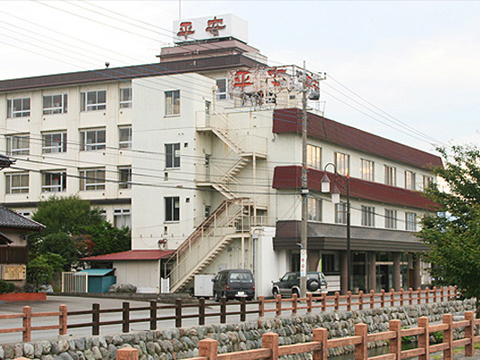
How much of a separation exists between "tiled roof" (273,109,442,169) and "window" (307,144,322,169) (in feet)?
2.68

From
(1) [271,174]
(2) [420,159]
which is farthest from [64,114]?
(2) [420,159]

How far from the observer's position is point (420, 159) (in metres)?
65.2

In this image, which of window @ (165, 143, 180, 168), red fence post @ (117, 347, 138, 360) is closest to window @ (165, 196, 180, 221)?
window @ (165, 143, 180, 168)

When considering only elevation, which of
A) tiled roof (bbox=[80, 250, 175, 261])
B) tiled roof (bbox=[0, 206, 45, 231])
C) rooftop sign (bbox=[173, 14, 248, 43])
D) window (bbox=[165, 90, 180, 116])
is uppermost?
rooftop sign (bbox=[173, 14, 248, 43])

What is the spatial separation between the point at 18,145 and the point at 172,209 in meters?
17.8

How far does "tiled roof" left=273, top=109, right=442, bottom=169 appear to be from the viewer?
48406 mm

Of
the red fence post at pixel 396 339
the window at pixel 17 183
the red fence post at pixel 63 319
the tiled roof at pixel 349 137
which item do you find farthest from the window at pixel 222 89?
the red fence post at pixel 396 339

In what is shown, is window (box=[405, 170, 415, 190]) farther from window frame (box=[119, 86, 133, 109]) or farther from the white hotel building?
window frame (box=[119, 86, 133, 109])

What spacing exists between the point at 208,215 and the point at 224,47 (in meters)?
19.1

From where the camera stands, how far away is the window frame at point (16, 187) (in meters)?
61.7

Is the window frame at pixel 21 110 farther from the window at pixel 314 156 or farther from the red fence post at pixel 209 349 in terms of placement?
the red fence post at pixel 209 349

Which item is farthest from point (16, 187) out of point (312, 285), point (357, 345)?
point (357, 345)

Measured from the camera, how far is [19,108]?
6269 centimetres

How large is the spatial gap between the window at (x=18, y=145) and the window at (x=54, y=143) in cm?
141
